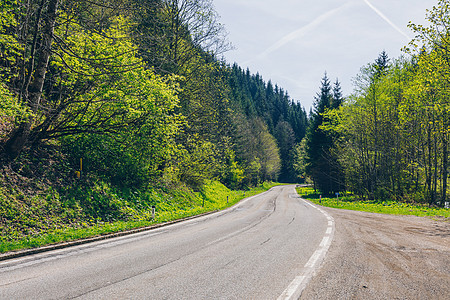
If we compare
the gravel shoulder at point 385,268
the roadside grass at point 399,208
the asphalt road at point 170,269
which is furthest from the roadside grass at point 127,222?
the roadside grass at point 399,208

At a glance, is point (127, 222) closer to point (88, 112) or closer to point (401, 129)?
point (88, 112)

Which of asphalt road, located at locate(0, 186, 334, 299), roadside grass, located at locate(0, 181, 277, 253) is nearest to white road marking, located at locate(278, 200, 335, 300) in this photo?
asphalt road, located at locate(0, 186, 334, 299)

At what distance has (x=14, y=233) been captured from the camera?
8125mm

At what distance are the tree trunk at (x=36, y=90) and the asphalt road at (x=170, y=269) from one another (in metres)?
5.37

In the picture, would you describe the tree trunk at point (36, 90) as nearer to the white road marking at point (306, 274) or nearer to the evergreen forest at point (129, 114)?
the evergreen forest at point (129, 114)

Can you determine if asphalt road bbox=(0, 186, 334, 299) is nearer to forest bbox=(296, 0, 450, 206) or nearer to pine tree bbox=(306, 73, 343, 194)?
forest bbox=(296, 0, 450, 206)

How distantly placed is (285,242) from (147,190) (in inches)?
432

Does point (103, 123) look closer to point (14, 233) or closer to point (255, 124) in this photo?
point (14, 233)

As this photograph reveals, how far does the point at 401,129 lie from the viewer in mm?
25859

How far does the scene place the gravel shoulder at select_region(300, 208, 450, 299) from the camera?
13.9 feet

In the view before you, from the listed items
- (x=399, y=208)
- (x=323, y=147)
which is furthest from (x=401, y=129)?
(x=323, y=147)

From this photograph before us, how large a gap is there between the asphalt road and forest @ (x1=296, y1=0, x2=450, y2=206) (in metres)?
15.1

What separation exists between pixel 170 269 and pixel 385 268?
407 centimetres

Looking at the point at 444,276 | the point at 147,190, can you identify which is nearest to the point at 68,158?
the point at 147,190
